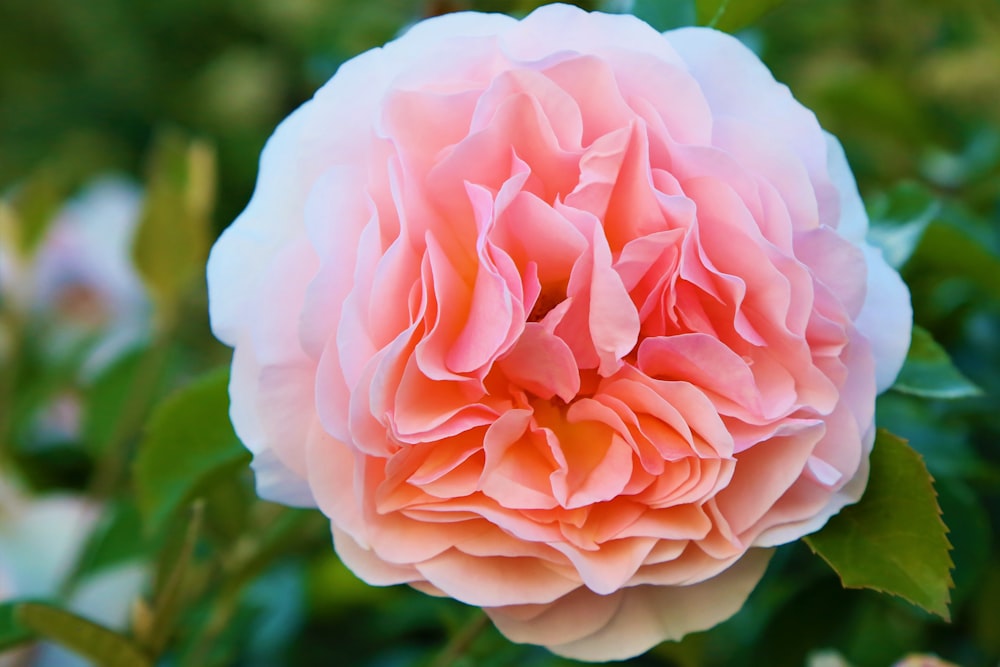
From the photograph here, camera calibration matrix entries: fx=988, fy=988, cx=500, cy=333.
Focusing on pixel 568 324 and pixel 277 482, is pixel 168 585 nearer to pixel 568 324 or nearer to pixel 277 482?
pixel 277 482

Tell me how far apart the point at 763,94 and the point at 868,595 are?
0.36 meters

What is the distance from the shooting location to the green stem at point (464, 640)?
1.41 ft

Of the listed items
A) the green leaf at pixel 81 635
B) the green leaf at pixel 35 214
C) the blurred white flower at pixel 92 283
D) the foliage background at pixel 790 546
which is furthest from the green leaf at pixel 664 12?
the blurred white flower at pixel 92 283

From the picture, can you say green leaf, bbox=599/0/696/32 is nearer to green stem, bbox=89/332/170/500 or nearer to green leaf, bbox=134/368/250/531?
green leaf, bbox=134/368/250/531

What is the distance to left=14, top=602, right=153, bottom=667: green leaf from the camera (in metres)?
0.42

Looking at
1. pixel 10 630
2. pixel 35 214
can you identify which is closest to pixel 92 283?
pixel 35 214

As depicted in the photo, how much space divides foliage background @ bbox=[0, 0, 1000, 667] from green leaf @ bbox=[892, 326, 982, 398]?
5 cm

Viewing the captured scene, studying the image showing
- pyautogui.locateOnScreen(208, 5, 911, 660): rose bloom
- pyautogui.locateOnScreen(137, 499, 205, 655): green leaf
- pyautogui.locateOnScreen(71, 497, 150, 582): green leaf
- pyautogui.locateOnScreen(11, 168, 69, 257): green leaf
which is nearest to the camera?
pyautogui.locateOnScreen(208, 5, 911, 660): rose bloom

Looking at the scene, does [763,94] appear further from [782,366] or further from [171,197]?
[171,197]

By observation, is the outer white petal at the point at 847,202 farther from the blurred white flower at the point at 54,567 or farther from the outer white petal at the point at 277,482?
the blurred white flower at the point at 54,567

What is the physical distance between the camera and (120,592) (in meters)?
0.61

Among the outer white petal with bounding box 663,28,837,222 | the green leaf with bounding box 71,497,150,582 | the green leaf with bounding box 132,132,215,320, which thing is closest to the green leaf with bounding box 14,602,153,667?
the green leaf with bounding box 71,497,150,582

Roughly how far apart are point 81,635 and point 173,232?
0.85 ft

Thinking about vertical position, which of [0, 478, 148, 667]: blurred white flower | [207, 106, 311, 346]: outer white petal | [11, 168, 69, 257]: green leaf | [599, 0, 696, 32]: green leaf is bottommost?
[0, 478, 148, 667]: blurred white flower
